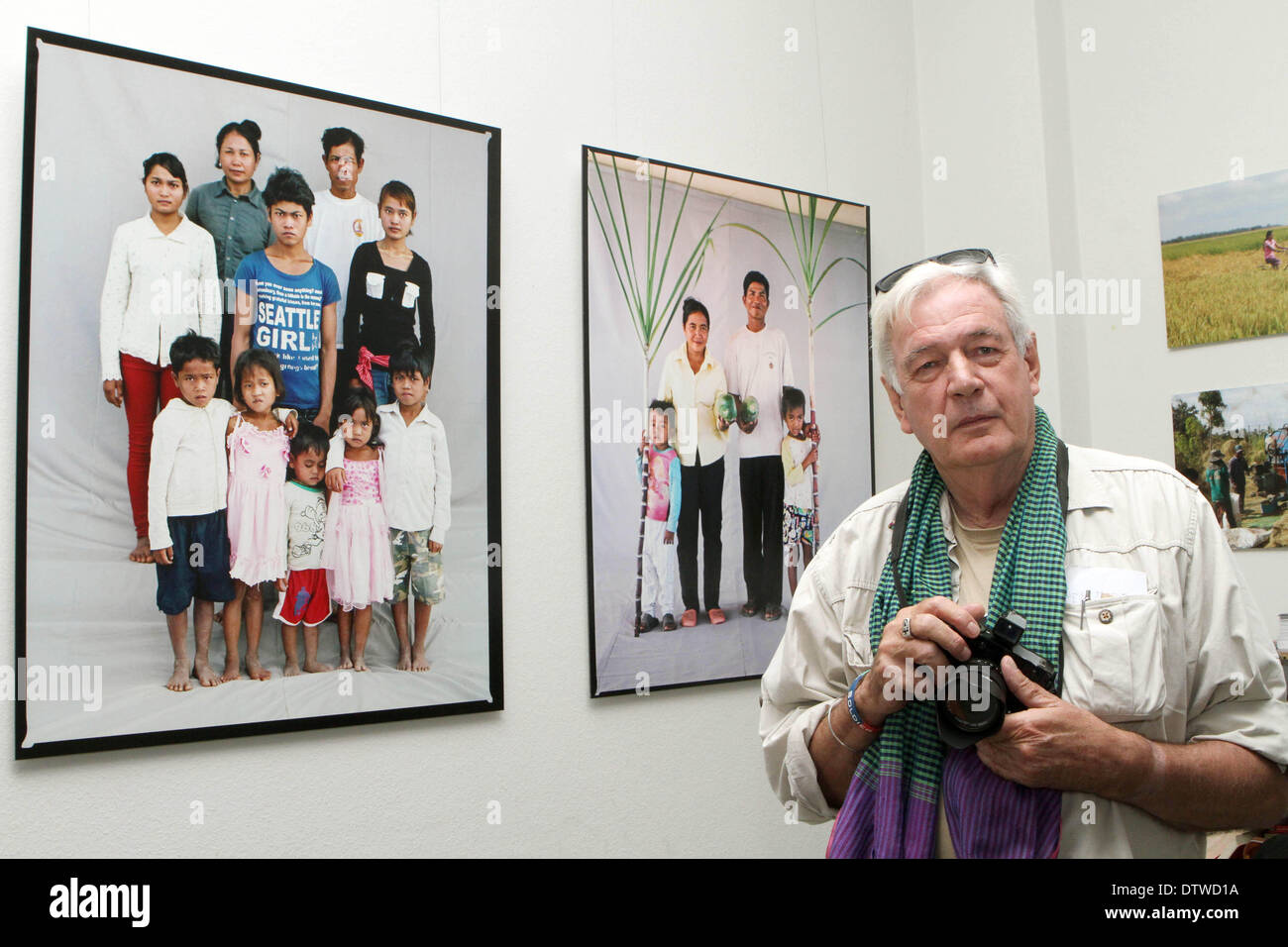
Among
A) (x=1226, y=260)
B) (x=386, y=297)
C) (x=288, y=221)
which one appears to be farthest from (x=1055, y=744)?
(x=1226, y=260)

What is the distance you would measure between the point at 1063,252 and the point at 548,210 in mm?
1721

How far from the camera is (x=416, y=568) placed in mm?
2193

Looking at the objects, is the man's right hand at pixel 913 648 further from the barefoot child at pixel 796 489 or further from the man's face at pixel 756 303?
the man's face at pixel 756 303

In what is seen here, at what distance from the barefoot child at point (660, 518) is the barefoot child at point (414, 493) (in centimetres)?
60

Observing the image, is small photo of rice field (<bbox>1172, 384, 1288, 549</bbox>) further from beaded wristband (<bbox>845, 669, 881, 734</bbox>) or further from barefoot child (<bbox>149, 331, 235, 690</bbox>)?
barefoot child (<bbox>149, 331, 235, 690</bbox>)

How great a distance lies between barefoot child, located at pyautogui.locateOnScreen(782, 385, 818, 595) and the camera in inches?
114

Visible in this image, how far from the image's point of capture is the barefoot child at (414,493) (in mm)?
2170

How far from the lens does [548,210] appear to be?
2.51 metres

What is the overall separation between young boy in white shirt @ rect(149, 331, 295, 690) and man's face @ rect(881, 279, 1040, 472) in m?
1.35

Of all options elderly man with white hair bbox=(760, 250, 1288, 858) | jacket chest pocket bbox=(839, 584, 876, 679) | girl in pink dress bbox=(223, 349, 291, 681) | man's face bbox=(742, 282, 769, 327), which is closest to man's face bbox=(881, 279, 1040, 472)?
elderly man with white hair bbox=(760, 250, 1288, 858)

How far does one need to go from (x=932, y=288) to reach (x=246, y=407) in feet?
4.50
